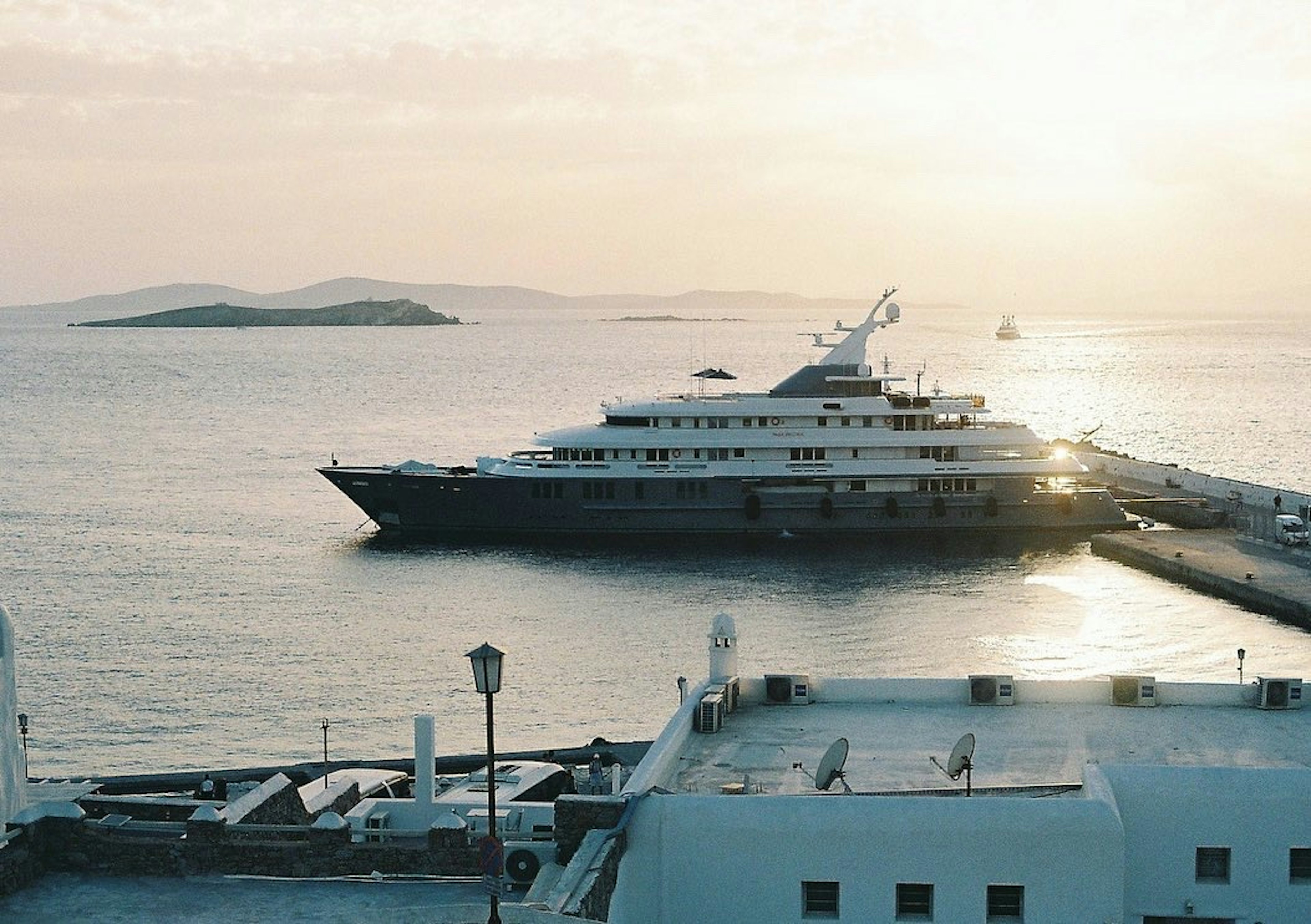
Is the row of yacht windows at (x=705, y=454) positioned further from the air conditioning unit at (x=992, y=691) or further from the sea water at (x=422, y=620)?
the air conditioning unit at (x=992, y=691)

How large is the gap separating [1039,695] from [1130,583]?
31.7m

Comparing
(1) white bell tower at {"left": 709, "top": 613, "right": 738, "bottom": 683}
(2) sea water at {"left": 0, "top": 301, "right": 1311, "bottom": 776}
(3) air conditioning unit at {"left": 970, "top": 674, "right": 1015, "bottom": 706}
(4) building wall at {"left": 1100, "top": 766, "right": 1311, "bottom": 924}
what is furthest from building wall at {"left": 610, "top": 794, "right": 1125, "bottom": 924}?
(2) sea water at {"left": 0, "top": 301, "right": 1311, "bottom": 776}

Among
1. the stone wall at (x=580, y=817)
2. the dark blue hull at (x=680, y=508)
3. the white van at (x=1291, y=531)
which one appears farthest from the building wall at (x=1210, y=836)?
the dark blue hull at (x=680, y=508)

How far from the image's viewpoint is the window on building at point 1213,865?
13.8 meters

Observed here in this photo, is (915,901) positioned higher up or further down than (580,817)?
further down

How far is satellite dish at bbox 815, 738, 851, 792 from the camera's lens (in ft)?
47.2

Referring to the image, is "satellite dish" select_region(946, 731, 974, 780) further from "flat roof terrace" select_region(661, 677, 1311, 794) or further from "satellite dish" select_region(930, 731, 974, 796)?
"flat roof terrace" select_region(661, 677, 1311, 794)

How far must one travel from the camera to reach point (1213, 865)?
45.3ft

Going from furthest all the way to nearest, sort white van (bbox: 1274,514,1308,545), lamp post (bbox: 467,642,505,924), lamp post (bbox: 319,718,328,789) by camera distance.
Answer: white van (bbox: 1274,514,1308,545)
lamp post (bbox: 319,718,328,789)
lamp post (bbox: 467,642,505,924)

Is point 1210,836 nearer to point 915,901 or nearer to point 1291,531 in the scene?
point 915,901

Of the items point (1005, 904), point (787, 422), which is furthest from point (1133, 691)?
point (787, 422)

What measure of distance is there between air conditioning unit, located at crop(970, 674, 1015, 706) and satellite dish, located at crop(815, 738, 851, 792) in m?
3.35

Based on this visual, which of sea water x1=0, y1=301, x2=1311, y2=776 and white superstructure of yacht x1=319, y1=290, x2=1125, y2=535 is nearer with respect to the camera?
sea water x1=0, y1=301, x2=1311, y2=776

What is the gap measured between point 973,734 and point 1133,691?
7.68ft
